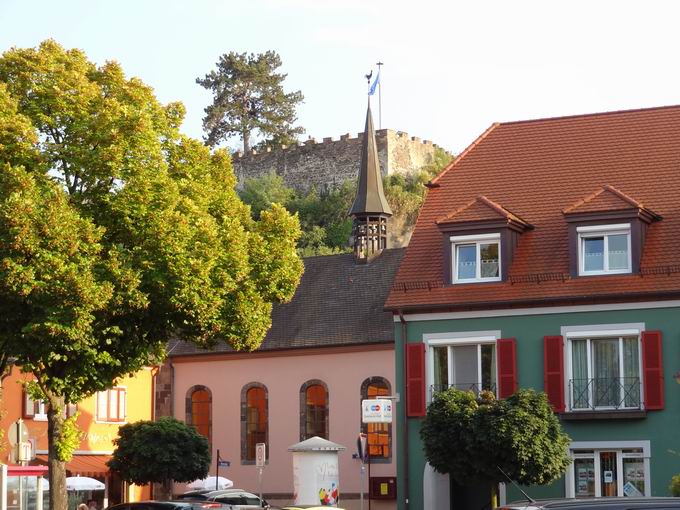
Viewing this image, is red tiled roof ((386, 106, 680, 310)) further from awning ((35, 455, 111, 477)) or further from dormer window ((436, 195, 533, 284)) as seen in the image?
awning ((35, 455, 111, 477))

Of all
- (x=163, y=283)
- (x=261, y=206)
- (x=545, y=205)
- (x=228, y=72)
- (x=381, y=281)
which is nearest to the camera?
(x=163, y=283)

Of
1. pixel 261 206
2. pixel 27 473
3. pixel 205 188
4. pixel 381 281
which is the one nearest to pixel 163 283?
pixel 205 188

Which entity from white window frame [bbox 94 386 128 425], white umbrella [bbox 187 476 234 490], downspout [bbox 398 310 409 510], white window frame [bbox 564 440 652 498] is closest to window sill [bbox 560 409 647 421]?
white window frame [bbox 564 440 652 498]

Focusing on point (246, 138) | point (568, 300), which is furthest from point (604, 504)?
point (246, 138)

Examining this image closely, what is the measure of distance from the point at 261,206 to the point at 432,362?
5608cm

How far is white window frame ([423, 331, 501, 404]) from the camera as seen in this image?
37.7 meters

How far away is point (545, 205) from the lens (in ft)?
128

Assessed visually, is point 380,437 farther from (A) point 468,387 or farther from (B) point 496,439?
(B) point 496,439

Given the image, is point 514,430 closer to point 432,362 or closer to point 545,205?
point 432,362

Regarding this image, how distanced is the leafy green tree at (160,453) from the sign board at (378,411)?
1238 centimetres

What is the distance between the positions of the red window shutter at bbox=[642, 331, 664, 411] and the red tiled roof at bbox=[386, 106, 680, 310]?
41.1 inches

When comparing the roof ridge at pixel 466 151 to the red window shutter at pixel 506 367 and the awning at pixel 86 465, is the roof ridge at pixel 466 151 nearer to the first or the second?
the red window shutter at pixel 506 367

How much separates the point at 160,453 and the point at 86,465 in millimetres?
6325

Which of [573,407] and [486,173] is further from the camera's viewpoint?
[486,173]
